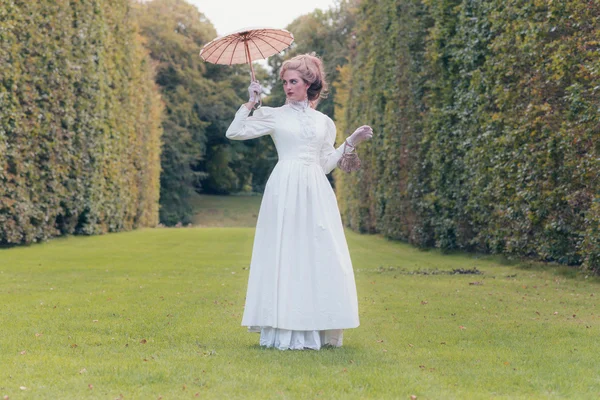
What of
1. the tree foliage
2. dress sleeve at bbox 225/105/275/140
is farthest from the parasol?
the tree foliage

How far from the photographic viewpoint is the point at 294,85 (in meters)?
6.22

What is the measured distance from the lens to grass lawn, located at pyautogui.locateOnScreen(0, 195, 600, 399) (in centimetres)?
457

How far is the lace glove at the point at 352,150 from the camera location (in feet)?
20.3

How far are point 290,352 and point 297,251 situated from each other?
75 centimetres

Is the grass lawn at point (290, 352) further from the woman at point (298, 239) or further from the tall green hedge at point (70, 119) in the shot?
the tall green hedge at point (70, 119)

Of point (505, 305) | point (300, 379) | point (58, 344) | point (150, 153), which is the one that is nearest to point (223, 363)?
point (300, 379)

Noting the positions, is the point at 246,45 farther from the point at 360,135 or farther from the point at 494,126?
the point at 494,126

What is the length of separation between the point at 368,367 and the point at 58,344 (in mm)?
2393

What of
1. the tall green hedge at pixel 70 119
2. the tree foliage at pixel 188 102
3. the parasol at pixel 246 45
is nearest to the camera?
the parasol at pixel 246 45

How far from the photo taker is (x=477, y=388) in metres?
4.57

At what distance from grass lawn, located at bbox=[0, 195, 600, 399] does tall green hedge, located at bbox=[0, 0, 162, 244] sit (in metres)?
4.27

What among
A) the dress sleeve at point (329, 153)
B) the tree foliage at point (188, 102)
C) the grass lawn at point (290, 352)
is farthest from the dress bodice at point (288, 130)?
the tree foliage at point (188, 102)

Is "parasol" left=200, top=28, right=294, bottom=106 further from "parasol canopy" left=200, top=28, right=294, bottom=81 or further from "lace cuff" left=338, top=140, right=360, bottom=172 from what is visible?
"lace cuff" left=338, top=140, right=360, bottom=172

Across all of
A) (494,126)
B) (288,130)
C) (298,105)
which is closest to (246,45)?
(298,105)
